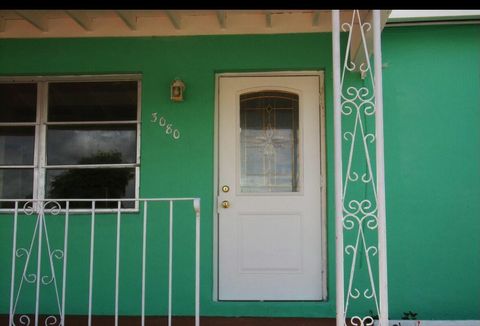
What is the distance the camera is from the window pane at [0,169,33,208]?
14.4 feet

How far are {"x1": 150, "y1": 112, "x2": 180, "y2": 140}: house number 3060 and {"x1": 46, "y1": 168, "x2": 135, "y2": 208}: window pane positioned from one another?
458 millimetres

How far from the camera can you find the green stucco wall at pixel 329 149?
412 centimetres

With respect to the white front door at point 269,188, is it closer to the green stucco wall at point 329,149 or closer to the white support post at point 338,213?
the green stucco wall at point 329,149

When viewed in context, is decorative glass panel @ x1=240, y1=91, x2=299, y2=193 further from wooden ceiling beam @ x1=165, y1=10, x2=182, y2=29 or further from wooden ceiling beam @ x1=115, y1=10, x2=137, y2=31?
wooden ceiling beam @ x1=115, y1=10, x2=137, y2=31

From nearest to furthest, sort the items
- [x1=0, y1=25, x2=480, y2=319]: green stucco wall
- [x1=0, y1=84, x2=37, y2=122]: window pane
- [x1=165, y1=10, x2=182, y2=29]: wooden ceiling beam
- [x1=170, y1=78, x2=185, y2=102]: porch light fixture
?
[x1=165, y1=10, x2=182, y2=29]: wooden ceiling beam < [x1=0, y1=25, x2=480, y2=319]: green stucco wall < [x1=170, y1=78, x2=185, y2=102]: porch light fixture < [x1=0, y1=84, x2=37, y2=122]: window pane

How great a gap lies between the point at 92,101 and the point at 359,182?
2.44 meters

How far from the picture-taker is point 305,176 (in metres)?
Answer: 4.26

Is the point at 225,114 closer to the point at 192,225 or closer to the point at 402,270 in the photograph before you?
the point at 192,225

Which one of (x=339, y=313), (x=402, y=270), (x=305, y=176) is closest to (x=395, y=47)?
(x=305, y=176)

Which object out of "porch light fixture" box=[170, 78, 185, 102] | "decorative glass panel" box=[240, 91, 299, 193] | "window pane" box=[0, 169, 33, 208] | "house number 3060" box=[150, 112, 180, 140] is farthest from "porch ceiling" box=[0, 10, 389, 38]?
"window pane" box=[0, 169, 33, 208]

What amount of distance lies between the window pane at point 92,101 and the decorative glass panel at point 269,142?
3.34 feet

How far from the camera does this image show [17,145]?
446cm

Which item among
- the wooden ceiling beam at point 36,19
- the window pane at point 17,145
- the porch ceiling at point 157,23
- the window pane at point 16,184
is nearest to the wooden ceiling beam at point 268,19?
the porch ceiling at point 157,23
